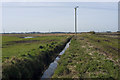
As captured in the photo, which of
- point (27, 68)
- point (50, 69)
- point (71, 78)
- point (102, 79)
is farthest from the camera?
point (50, 69)

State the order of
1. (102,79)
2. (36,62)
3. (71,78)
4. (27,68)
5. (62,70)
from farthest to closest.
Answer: (36,62) < (62,70) < (27,68) < (71,78) < (102,79)

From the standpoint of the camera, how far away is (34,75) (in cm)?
1320

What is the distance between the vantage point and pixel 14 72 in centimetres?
1057

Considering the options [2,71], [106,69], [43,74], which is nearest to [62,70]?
[43,74]

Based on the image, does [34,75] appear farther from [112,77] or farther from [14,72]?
[112,77]

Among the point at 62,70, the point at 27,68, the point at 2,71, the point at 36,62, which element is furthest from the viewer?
the point at 36,62

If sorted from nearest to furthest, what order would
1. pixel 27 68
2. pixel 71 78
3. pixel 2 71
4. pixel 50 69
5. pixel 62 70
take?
pixel 2 71, pixel 71 78, pixel 27 68, pixel 62 70, pixel 50 69

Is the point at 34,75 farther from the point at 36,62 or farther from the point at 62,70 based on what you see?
the point at 62,70

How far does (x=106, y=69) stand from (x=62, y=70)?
159 inches

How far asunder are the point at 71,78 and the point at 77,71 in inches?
64.4

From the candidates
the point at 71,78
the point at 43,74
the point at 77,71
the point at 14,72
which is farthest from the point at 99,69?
the point at 14,72

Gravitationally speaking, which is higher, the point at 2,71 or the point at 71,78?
the point at 2,71

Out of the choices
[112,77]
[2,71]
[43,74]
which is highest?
[2,71]

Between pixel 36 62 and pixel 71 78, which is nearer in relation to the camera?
pixel 71 78
